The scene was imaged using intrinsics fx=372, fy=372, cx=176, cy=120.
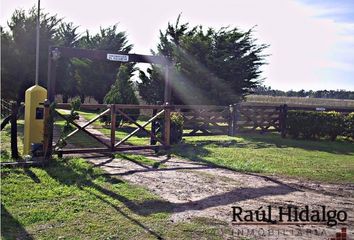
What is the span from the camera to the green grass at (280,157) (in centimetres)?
878

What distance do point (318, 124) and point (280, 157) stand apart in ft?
20.8

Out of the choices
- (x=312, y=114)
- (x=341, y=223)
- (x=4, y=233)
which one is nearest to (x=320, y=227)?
(x=341, y=223)

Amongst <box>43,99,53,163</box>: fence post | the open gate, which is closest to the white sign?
the open gate

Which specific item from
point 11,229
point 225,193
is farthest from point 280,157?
point 11,229

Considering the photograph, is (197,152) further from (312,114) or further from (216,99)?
(216,99)

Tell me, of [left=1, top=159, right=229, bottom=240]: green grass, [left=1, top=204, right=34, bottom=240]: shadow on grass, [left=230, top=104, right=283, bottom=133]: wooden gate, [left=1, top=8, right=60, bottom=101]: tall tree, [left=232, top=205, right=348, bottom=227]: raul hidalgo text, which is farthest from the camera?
[left=1, top=8, right=60, bottom=101]: tall tree

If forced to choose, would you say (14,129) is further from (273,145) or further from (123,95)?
(123,95)

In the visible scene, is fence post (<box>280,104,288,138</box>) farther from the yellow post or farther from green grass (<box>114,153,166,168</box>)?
the yellow post

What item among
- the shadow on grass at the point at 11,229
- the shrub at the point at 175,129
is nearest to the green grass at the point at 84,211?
the shadow on grass at the point at 11,229

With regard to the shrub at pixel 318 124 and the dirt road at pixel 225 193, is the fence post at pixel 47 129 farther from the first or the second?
the shrub at pixel 318 124

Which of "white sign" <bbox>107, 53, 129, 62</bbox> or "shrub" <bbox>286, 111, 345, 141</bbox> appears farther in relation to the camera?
"shrub" <bbox>286, 111, 345, 141</bbox>

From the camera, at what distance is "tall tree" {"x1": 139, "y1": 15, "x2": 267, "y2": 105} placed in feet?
71.3

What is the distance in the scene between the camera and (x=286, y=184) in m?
7.48

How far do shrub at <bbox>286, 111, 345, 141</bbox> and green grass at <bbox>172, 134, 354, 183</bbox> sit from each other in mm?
1401
